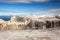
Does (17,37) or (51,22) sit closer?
(17,37)

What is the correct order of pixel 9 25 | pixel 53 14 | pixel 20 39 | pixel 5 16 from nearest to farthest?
pixel 20 39
pixel 9 25
pixel 5 16
pixel 53 14

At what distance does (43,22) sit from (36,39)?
643 millimetres

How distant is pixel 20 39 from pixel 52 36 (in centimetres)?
27

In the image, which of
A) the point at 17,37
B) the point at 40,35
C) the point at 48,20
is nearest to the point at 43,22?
the point at 48,20

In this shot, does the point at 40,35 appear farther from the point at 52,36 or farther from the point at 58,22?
the point at 58,22

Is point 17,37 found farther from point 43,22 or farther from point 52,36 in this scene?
point 43,22

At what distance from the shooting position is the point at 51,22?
1581mm

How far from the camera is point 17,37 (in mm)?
948

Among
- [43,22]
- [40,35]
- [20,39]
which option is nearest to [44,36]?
[40,35]

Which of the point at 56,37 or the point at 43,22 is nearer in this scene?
the point at 56,37

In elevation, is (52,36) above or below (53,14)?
below

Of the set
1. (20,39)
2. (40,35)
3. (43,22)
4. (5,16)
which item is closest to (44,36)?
(40,35)

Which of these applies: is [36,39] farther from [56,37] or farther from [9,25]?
[9,25]

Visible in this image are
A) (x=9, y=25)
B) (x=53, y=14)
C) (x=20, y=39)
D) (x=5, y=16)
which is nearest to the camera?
(x=20, y=39)
